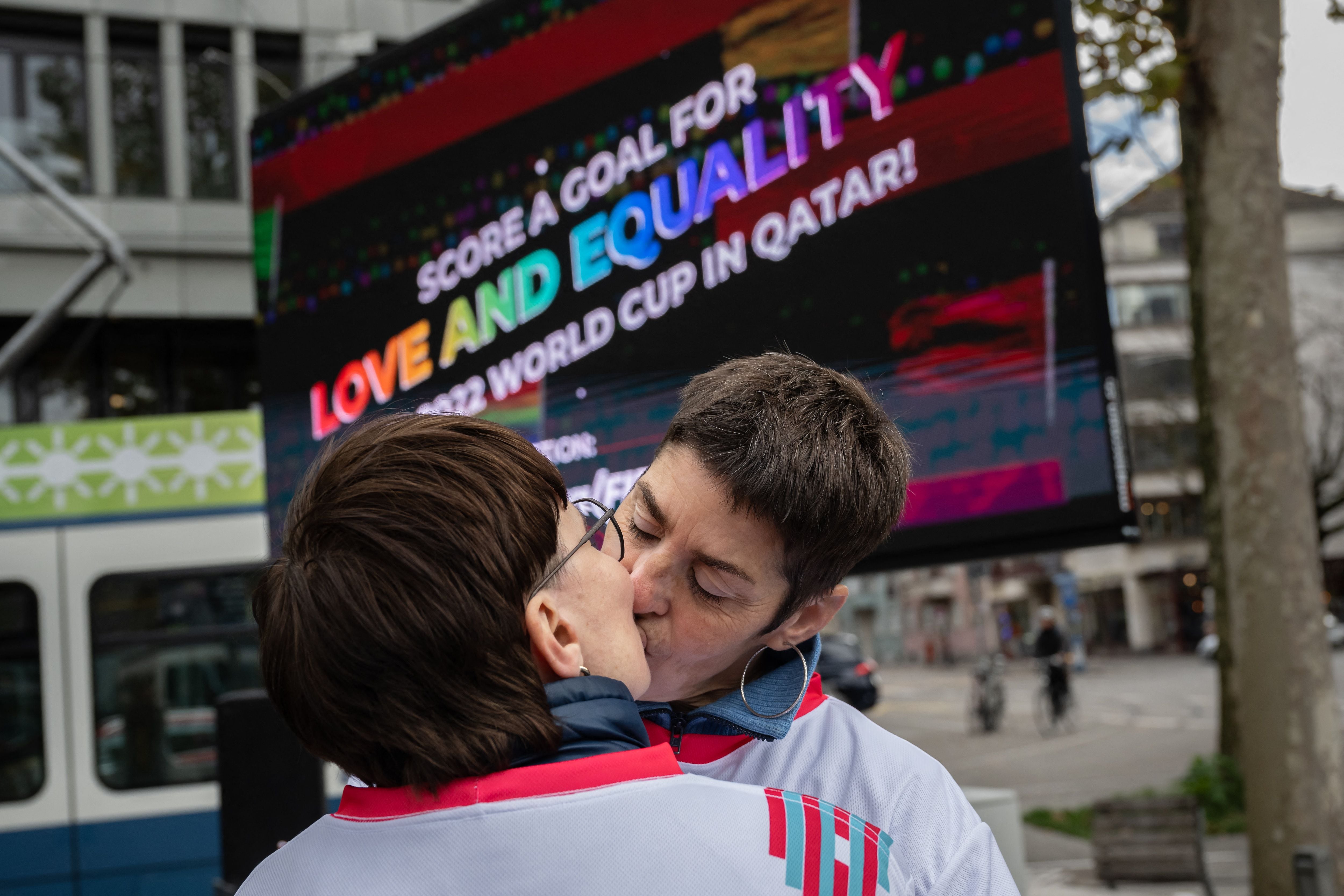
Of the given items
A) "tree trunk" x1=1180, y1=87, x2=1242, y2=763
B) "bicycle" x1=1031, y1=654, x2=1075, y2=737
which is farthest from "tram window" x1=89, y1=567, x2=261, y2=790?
"bicycle" x1=1031, y1=654, x2=1075, y2=737

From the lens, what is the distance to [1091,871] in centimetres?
764

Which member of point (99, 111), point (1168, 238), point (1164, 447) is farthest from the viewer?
point (1168, 238)

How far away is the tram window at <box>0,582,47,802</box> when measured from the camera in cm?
667

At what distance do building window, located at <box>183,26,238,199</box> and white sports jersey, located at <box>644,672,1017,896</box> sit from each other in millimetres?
13864

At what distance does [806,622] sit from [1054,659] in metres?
16.2

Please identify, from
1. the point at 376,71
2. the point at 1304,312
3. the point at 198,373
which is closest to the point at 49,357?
the point at 198,373

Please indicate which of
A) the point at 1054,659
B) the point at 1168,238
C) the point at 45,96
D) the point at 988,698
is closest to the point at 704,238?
the point at 45,96

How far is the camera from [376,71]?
4266mm

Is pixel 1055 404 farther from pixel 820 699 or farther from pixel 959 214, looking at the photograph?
pixel 820 699

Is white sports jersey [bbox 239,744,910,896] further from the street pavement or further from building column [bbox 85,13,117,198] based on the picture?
building column [bbox 85,13,117,198]

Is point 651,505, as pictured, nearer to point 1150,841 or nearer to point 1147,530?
point 1150,841

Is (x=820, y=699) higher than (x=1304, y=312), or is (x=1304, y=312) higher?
(x=1304, y=312)

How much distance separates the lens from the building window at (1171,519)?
4047 centimetres

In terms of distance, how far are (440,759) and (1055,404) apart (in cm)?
227
